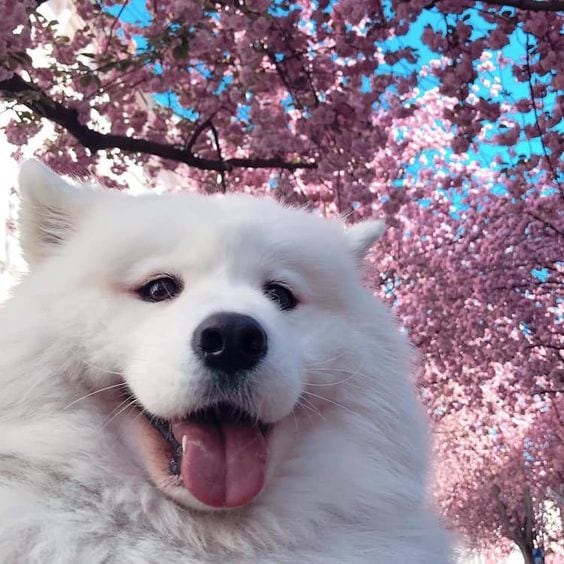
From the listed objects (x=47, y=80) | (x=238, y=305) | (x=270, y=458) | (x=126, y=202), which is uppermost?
(x=47, y=80)

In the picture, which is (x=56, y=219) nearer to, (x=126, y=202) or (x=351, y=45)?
(x=126, y=202)

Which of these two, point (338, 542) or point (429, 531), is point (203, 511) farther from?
point (429, 531)

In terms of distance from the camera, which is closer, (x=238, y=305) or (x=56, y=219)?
(x=238, y=305)

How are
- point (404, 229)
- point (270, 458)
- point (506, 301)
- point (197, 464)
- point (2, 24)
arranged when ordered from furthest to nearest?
point (404, 229), point (506, 301), point (2, 24), point (270, 458), point (197, 464)

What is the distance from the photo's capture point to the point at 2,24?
379 cm

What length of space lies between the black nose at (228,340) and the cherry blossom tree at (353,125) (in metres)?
1.09

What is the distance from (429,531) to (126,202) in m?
1.35

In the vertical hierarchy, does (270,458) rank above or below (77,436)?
above

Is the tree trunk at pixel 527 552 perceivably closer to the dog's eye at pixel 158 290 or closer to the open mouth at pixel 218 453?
the open mouth at pixel 218 453

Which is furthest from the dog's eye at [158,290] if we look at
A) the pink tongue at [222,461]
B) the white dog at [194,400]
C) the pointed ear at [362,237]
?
the pointed ear at [362,237]

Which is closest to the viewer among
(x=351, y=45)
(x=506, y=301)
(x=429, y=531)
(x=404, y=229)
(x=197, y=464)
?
(x=197, y=464)

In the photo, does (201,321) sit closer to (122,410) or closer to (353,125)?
(122,410)

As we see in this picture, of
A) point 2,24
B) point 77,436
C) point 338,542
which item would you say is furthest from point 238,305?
point 2,24

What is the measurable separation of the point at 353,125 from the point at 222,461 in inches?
199
